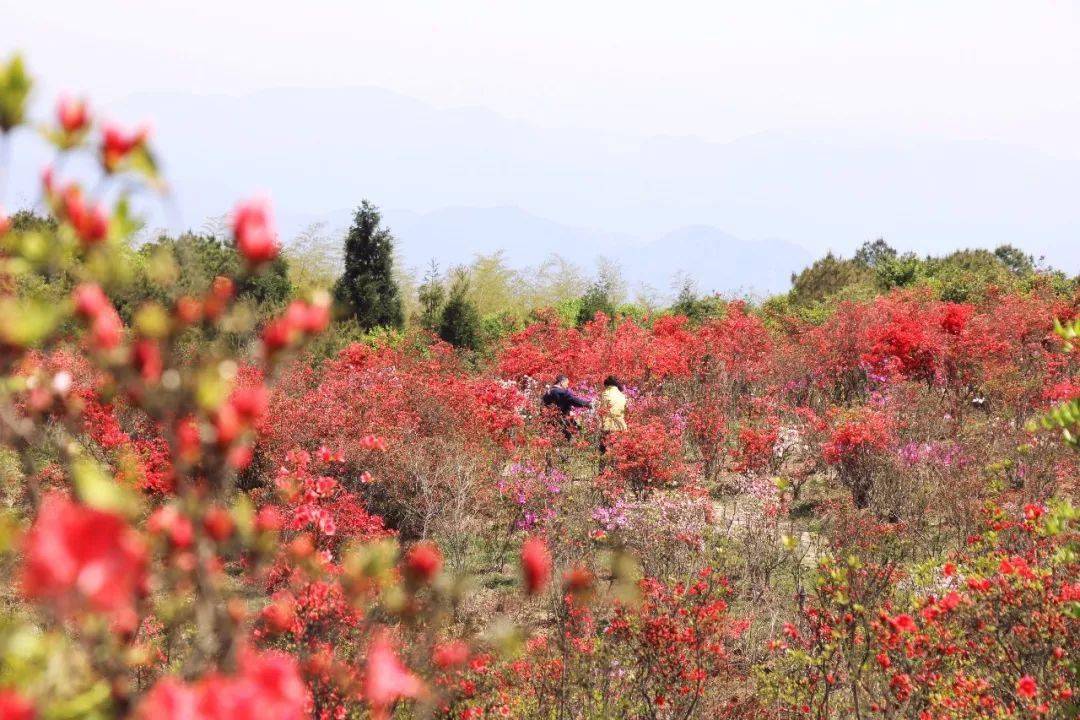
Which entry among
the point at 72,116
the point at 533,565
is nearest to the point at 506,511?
the point at 533,565

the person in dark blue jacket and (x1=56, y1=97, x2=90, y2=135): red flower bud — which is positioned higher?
(x1=56, y1=97, x2=90, y2=135): red flower bud

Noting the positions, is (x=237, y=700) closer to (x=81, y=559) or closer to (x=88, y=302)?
(x=81, y=559)

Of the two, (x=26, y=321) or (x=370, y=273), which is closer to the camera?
(x=26, y=321)

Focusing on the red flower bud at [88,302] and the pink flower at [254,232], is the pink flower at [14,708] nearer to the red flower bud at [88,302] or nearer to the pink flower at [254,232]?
the red flower bud at [88,302]

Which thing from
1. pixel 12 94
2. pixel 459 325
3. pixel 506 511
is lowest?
pixel 459 325

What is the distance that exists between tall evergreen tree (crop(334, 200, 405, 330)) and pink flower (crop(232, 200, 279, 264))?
67.1 feet

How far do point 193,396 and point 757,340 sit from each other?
52.8ft

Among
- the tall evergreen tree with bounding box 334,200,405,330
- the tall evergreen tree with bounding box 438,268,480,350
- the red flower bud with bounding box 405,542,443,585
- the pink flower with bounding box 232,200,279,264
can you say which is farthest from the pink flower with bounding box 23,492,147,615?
the tall evergreen tree with bounding box 334,200,405,330

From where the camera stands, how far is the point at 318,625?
16.4 feet

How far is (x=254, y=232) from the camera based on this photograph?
124 cm

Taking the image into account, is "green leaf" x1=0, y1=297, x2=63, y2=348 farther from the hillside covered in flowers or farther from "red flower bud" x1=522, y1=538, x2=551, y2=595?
"red flower bud" x1=522, y1=538, x2=551, y2=595

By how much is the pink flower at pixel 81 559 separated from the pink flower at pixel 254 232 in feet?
1.61

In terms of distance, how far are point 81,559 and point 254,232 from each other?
1.83 ft

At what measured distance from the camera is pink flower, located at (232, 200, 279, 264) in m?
1.24
